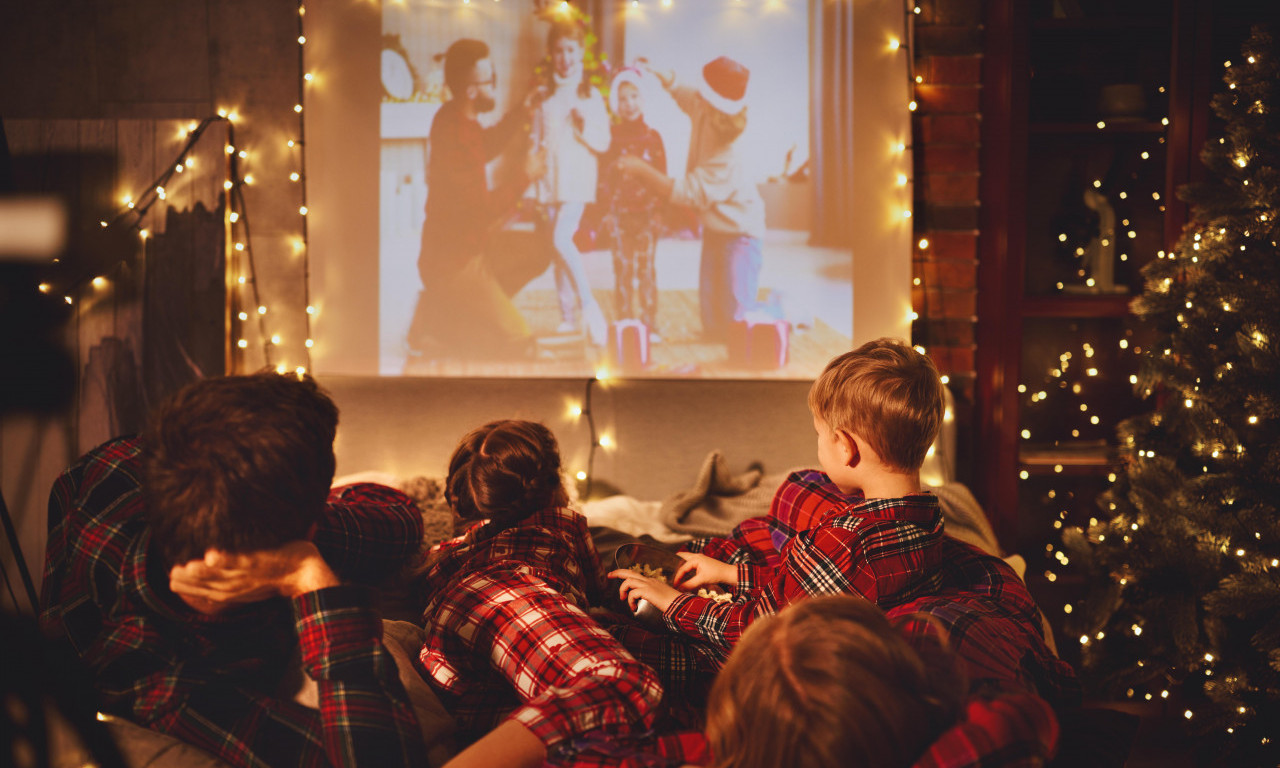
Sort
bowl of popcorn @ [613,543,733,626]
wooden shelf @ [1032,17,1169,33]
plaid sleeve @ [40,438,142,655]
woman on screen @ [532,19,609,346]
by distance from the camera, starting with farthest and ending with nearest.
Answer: woman on screen @ [532,19,609,346] < wooden shelf @ [1032,17,1169,33] < bowl of popcorn @ [613,543,733,626] < plaid sleeve @ [40,438,142,655]

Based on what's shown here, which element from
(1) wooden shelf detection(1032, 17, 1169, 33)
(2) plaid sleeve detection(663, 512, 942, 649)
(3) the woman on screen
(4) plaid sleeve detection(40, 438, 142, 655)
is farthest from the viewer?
(3) the woman on screen

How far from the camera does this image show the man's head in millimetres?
2764

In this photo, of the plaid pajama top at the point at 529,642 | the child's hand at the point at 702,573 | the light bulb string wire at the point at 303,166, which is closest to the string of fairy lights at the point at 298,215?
the light bulb string wire at the point at 303,166

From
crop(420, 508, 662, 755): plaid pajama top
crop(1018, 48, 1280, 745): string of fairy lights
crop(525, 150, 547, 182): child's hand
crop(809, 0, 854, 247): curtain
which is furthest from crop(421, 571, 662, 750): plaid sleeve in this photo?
crop(809, 0, 854, 247): curtain

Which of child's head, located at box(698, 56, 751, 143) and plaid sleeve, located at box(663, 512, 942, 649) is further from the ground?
child's head, located at box(698, 56, 751, 143)

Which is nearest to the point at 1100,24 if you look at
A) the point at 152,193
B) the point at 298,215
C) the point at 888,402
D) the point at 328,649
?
the point at 888,402

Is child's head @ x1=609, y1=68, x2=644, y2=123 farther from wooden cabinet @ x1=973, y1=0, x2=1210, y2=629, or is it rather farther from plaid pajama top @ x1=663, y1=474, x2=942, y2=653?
plaid pajama top @ x1=663, y1=474, x2=942, y2=653

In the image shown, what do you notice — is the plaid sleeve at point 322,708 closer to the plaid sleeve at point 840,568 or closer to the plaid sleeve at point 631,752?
the plaid sleeve at point 631,752

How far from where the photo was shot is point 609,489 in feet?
9.02

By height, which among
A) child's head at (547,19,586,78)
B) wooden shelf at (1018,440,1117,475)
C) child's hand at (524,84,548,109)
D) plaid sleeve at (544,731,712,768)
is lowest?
plaid sleeve at (544,731,712,768)

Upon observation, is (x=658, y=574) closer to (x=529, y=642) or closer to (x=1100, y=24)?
(x=529, y=642)

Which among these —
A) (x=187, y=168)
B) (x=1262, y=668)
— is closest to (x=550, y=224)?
(x=187, y=168)

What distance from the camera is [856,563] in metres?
1.24

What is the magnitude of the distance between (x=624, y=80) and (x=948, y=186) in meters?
1.22
